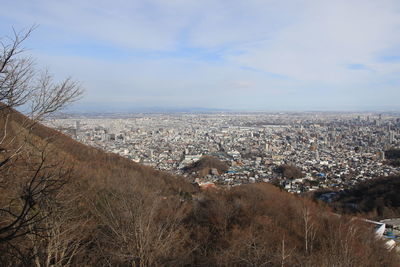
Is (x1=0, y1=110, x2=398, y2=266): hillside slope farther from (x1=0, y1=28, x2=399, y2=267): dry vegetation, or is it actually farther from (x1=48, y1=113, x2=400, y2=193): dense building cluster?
(x1=48, y1=113, x2=400, y2=193): dense building cluster

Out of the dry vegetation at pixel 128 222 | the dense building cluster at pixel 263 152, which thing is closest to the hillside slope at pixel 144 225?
the dry vegetation at pixel 128 222

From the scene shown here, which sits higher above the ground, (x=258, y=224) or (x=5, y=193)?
(x=5, y=193)

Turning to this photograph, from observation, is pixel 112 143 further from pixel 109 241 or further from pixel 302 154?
pixel 109 241

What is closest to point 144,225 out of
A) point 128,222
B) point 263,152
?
point 128,222

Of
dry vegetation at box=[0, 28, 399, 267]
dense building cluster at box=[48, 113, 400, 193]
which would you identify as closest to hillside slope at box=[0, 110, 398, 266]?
dry vegetation at box=[0, 28, 399, 267]

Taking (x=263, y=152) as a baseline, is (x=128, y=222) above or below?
above

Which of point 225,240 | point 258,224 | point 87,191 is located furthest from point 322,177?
point 87,191

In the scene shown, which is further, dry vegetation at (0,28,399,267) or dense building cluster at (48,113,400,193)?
dense building cluster at (48,113,400,193)

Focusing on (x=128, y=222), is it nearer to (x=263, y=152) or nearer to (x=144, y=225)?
(x=144, y=225)
